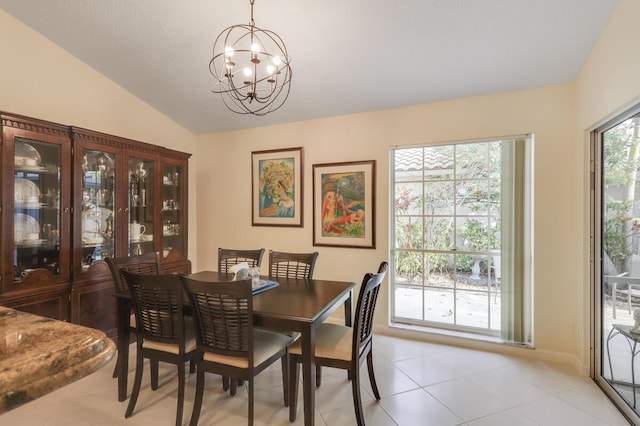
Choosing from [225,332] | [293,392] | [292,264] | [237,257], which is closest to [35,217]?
[237,257]

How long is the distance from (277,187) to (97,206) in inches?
73.6

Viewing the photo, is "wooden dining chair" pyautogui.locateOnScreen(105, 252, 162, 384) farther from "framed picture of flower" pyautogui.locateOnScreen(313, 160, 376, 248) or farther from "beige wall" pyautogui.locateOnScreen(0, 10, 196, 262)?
"framed picture of flower" pyautogui.locateOnScreen(313, 160, 376, 248)

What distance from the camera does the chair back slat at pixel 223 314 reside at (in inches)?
67.4

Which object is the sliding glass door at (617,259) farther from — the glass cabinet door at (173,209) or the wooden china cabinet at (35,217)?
the wooden china cabinet at (35,217)

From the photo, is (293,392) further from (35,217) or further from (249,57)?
(249,57)

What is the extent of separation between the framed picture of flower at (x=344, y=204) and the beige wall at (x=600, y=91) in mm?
1786

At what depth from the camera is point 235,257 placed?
→ 302 cm

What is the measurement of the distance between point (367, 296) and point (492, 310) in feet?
6.59

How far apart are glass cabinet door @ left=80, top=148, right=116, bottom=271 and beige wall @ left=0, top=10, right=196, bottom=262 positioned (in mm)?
442

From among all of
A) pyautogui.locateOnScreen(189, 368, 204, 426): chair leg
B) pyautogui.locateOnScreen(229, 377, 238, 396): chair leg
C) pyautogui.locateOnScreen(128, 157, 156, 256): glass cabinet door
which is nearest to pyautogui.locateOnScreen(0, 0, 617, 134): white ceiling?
pyautogui.locateOnScreen(128, 157, 156, 256): glass cabinet door

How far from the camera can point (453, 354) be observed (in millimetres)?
2936

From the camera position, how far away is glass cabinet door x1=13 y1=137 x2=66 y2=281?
2.45 m

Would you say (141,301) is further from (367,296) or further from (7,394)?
(7,394)

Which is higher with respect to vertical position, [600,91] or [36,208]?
[600,91]
